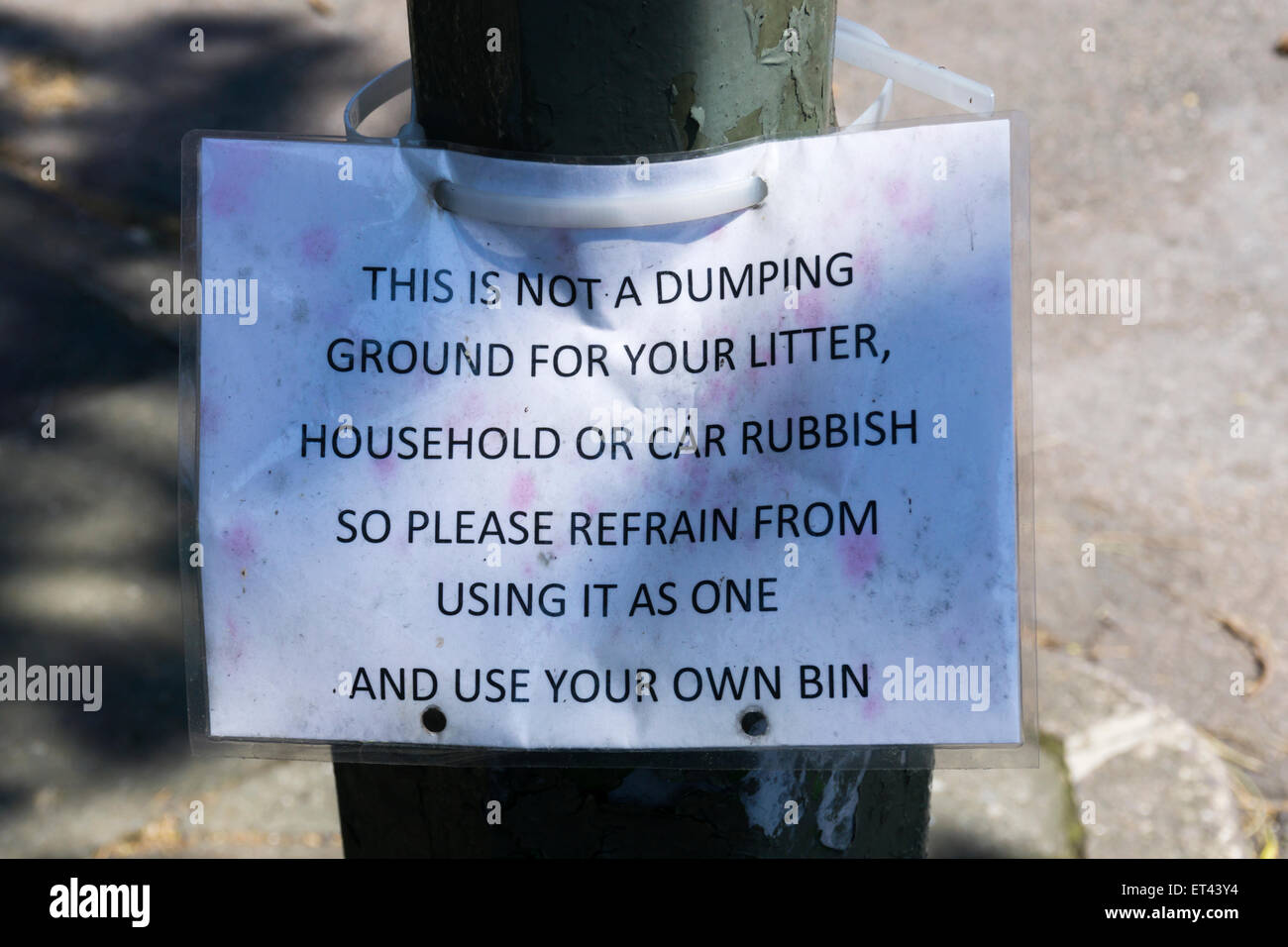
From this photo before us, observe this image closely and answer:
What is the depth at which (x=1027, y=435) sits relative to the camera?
1062 mm

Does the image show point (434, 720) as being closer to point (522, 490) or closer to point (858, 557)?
point (522, 490)

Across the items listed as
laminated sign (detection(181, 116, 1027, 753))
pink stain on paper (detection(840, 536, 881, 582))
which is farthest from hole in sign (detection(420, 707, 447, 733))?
pink stain on paper (detection(840, 536, 881, 582))

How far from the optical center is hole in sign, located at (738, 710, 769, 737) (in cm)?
98

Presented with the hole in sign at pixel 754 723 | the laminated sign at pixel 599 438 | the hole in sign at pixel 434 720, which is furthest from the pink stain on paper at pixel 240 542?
the hole in sign at pixel 754 723

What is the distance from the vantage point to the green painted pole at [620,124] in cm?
95

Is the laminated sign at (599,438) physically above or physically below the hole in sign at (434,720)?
above

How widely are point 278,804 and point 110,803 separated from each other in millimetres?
359

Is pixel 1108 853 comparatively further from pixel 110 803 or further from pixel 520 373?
pixel 110 803

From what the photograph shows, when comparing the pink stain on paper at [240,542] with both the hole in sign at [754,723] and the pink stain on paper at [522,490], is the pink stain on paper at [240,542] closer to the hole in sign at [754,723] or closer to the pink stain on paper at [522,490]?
the pink stain on paper at [522,490]

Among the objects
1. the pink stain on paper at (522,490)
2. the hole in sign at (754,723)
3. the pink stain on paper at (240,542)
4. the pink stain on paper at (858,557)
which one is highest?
the pink stain on paper at (522,490)

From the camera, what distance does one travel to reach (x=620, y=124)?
972mm

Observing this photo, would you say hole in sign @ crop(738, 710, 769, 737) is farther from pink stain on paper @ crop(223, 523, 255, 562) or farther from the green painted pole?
pink stain on paper @ crop(223, 523, 255, 562)
